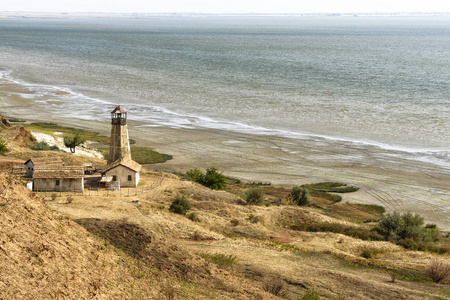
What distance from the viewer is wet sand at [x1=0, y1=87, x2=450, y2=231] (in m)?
46.3

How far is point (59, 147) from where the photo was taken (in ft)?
182

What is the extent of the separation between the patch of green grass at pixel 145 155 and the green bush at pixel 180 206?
19.6 meters

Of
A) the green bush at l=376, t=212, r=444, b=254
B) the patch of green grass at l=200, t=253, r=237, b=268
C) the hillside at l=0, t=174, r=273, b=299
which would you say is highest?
the hillside at l=0, t=174, r=273, b=299

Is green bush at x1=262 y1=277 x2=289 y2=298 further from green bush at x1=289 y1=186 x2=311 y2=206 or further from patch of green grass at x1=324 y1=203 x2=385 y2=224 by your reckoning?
green bush at x1=289 y1=186 x2=311 y2=206

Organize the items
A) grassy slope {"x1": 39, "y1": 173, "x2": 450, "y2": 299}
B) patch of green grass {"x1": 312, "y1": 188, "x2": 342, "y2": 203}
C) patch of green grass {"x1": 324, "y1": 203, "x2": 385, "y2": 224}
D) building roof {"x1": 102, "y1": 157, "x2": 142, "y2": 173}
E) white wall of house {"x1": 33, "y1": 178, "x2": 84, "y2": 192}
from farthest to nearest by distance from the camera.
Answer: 1. patch of green grass {"x1": 312, "y1": 188, "x2": 342, "y2": 203}
2. patch of green grass {"x1": 324, "y1": 203, "x2": 385, "y2": 224}
3. building roof {"x1": 102, "y1": 157, "x2": 142, "y2": 173}
4. white wall of house {"x1": 33, "y1": 178, "x2": 84, "y2": 192}
5. grassy slope {"x1": 39, "y1": 173, "x2": 450, "y2": 299}

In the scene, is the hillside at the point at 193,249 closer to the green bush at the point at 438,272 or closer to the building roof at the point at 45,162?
the green bush at the point at 438,272

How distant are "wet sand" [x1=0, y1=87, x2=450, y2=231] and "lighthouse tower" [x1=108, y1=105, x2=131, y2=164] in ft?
42.9

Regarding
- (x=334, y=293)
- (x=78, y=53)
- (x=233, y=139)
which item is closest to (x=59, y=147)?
(x=233, y=139)

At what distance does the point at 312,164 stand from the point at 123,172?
2370 cm

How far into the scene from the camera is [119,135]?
3912 centimetres

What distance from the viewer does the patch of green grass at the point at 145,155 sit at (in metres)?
54.9

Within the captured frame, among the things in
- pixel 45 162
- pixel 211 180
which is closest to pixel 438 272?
pixel 211 180

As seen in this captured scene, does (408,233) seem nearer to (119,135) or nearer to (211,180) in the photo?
(211,180)

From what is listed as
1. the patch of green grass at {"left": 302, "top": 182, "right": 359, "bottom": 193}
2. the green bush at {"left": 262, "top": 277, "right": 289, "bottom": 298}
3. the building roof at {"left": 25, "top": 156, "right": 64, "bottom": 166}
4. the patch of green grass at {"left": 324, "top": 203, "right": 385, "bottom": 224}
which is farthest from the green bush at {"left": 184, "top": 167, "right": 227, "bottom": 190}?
the green bush at {"left": 262, "top": 277, "right": 289, "bottom": 298}
